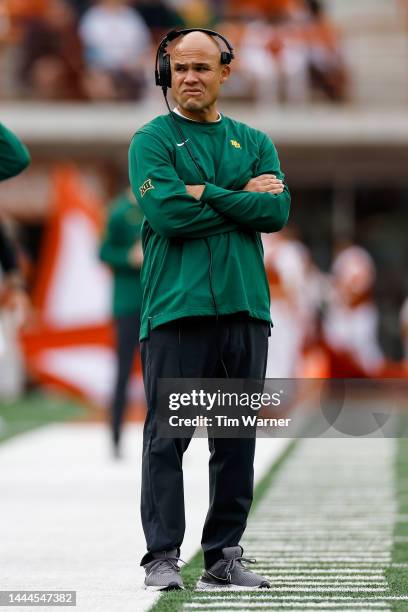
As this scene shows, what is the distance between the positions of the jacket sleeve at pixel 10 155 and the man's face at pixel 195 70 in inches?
53.4

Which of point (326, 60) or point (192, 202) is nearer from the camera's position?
point (192, 202)

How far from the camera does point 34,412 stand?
55.1 feet

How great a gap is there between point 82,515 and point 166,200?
297cm

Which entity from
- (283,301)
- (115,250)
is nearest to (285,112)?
(283,301)

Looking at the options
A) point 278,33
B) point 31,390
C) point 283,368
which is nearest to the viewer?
point 283,368

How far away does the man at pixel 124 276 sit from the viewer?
10414 millimetres

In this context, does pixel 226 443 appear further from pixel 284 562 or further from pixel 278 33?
pixel 278 33

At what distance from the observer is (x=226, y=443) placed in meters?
5.23

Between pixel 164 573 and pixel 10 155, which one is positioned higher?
pixel 10 155

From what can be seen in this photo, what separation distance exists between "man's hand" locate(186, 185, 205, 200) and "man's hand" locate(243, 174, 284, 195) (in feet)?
0.57

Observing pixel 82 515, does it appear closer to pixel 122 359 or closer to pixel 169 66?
pixel 122 359

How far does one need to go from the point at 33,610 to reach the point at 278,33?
1793 centimetres

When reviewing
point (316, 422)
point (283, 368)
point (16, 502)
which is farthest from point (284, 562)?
point (283, 368)

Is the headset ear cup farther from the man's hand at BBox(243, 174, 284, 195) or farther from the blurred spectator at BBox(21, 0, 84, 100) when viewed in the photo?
the blurred spectator at BBox(21, 0, 84, 100)
